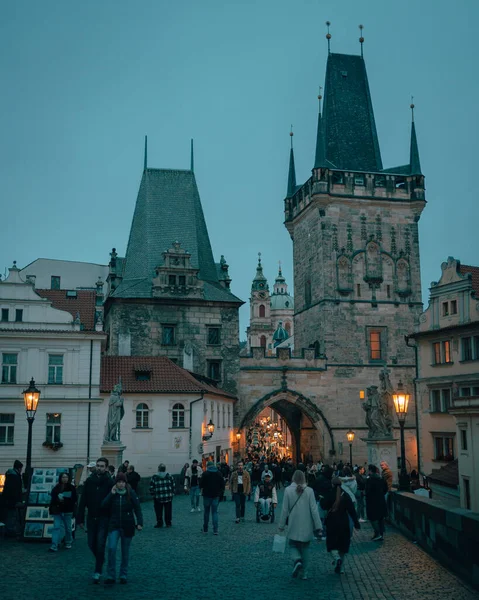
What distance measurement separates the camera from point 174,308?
46.0 m

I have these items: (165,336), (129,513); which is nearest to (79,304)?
(165,336)

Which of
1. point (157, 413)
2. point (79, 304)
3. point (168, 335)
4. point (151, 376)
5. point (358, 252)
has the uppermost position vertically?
point (358, 252)

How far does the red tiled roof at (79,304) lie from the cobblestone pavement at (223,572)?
73.4ft

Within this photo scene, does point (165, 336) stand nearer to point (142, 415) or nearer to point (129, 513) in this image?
point (142, 415)

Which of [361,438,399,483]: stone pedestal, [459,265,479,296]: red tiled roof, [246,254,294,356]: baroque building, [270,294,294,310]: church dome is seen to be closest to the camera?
[361,438,399,483]: stone pedestal

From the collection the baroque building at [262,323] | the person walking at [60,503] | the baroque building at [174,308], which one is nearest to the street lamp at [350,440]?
the baroque building at [174,308]

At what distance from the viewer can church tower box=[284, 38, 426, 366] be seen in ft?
163

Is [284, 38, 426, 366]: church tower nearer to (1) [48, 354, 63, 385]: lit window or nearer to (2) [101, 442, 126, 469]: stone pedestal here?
(1) [48, 354, 63, 385]: lit window

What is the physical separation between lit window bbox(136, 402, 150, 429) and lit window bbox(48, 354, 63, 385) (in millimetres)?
3849

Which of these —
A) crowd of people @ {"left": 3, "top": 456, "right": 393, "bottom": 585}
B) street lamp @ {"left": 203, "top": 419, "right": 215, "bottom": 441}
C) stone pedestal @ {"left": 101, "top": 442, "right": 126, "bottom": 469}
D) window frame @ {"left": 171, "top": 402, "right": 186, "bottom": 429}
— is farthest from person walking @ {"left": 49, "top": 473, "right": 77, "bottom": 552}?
street lamp @ {"left": 203, "top": 419, "right": 215, "bottom": 441}

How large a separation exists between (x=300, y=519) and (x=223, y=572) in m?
1.54

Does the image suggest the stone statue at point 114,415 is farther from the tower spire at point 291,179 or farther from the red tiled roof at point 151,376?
the tower spire at point 291,179

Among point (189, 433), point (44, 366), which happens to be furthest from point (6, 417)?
point (189, 433)

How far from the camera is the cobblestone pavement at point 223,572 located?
31.2 feet
